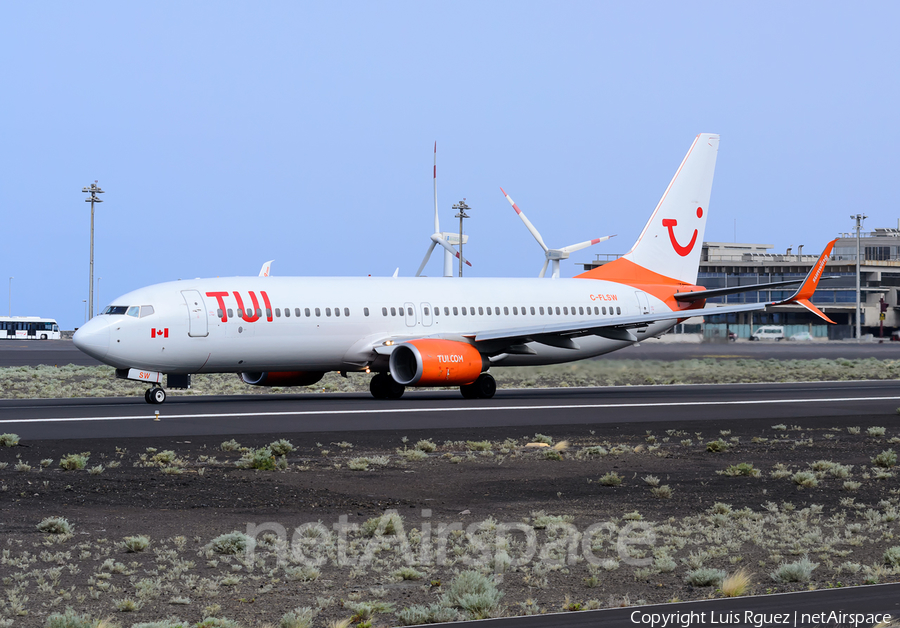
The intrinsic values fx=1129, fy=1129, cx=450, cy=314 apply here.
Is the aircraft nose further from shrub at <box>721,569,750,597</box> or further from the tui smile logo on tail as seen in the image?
shrub at <box>721,569,750,597</box>

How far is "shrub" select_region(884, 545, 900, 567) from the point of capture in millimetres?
11108

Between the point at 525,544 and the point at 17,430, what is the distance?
50.8 ft

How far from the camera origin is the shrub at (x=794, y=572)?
410 inches

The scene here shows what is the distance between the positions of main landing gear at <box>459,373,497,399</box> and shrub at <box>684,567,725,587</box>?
24.7 metres

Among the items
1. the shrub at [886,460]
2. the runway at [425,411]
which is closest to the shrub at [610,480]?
the shrub at [886,460]

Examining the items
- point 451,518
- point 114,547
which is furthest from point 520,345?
point 114,547

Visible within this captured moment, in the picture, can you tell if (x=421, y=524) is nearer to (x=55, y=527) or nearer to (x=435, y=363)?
(x=55, y=527)

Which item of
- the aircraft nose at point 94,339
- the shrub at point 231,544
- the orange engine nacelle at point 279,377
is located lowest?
the shrub at point 231,544

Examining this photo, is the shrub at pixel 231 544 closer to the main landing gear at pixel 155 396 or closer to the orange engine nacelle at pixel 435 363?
the orange engine nacelle at pixel 435 363

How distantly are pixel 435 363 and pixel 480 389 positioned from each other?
2.84 m

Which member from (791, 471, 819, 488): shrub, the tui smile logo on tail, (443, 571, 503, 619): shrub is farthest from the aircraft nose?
(443, 571, 503, 619): shrub

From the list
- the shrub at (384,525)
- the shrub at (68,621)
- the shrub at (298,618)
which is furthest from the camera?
the shrub at (384,525)

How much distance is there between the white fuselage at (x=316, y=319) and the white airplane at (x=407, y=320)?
40 millimetres

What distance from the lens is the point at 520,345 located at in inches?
1449
